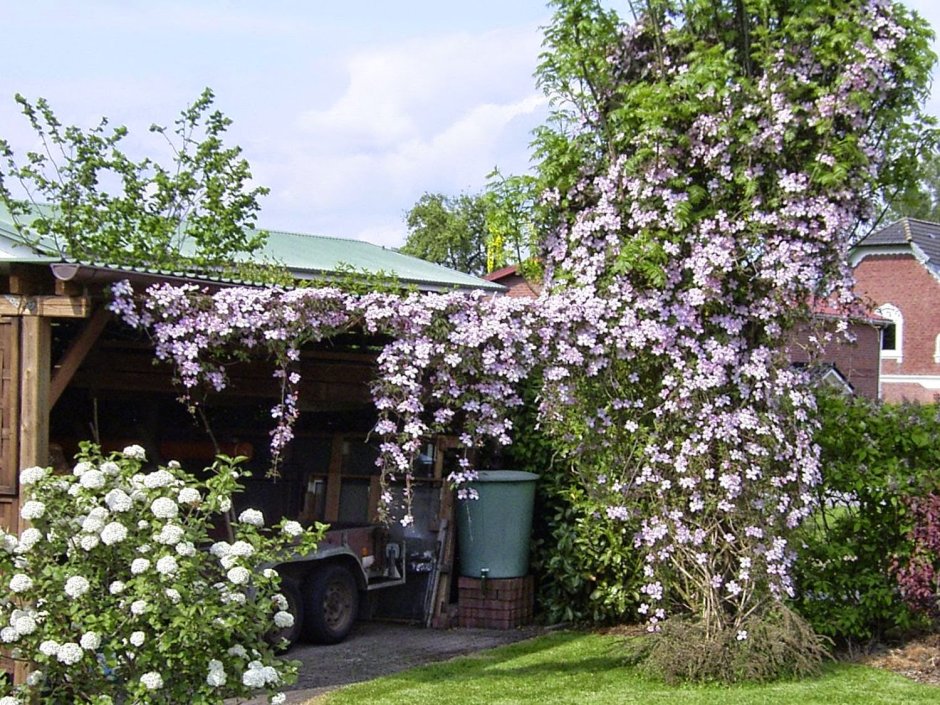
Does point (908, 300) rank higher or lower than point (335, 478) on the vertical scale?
higher

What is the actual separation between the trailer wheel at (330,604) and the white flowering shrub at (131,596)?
12.5 feet

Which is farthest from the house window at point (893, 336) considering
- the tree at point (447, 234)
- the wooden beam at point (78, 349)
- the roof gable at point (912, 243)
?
the wooden beam at point (78, 349)

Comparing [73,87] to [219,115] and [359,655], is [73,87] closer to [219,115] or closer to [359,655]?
[219,115]

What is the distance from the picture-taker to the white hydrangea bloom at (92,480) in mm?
5262

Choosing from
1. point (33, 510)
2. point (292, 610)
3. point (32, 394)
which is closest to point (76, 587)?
point (33, 510)

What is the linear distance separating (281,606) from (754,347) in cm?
390

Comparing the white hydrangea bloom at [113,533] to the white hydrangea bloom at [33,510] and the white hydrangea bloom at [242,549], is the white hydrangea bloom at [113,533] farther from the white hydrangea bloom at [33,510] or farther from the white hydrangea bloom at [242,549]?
the white hydrangea bloom at [242,549]

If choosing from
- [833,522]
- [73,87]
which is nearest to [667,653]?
[833,522]

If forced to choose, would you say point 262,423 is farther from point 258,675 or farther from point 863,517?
point 258,675

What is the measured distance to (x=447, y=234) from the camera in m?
44.2

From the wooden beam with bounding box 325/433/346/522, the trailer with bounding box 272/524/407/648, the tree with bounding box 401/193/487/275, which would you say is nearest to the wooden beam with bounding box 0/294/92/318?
the trailer with bounding box 272/524/407/648

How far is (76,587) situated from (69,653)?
0.29m

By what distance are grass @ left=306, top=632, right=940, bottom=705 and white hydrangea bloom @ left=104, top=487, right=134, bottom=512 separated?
2596 millimetres

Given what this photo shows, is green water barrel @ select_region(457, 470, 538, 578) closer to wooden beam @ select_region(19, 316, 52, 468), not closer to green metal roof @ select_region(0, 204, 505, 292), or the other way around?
wooden beam @ select_region(19, 316, 52, 468)
